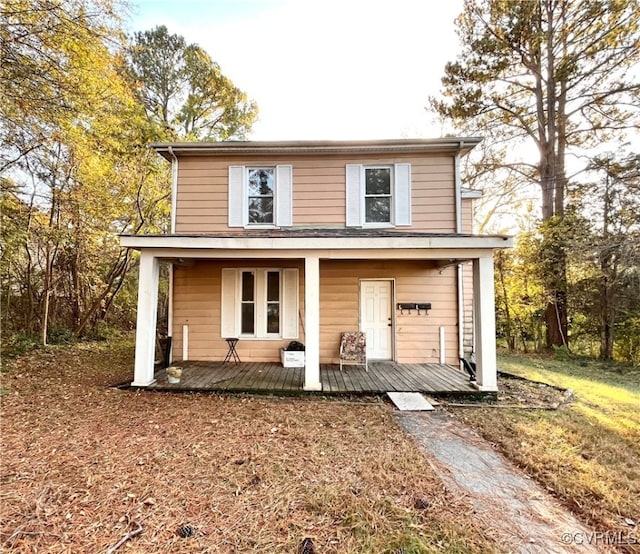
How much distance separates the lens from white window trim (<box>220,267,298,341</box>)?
23.3 ft

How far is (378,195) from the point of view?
702 cm

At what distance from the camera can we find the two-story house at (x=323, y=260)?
689 cm

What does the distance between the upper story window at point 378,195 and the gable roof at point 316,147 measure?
368 mm

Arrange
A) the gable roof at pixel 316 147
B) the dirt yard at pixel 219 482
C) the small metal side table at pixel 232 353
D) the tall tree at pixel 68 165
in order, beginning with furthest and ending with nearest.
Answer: the small metal side table at pixel 232 353
the gable roof at pixel 316 147
the tall tree at pixel 68 165
the dirt yard at pixel 219 482

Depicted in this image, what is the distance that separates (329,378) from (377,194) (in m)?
4.12

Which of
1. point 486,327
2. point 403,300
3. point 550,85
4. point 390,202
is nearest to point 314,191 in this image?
point 390,202

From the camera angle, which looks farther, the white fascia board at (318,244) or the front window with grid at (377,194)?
the front window with grid at (377,194)

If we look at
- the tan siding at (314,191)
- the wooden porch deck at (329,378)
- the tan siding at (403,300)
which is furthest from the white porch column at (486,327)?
the tan siding at (314,191)

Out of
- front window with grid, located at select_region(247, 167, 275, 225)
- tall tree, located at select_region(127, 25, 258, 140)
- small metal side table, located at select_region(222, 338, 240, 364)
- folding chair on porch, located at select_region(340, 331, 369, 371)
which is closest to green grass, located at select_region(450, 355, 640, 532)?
folding chair on porch, located at select_region(340, 331, 369, 371)

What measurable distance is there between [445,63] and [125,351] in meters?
13.9

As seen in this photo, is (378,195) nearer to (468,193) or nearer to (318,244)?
(468,193)

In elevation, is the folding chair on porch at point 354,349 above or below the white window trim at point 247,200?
below

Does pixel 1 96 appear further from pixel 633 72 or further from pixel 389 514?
pixel 633 72

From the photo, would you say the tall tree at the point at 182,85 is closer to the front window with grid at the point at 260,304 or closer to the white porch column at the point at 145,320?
the front window with grid at the point at 260,304
